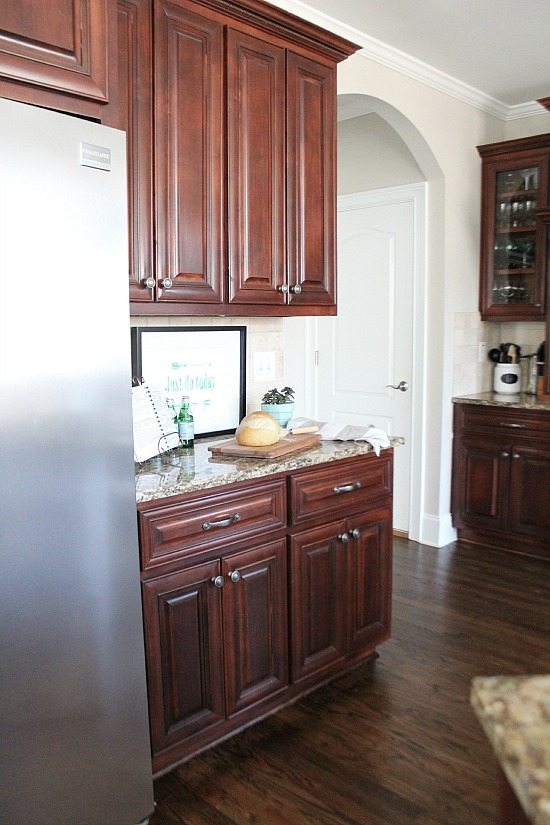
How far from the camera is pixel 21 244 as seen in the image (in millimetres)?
1531

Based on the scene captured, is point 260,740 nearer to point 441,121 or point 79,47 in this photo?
point 79,47

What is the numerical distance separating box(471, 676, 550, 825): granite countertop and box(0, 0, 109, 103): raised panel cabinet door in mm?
1520

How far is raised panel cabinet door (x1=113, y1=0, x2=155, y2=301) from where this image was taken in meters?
2.13

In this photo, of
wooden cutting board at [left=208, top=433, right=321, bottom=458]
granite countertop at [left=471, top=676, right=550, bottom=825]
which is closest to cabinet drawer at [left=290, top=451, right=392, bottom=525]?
wooden cutting board at [left=208, top=433, right=321, bottom=458]

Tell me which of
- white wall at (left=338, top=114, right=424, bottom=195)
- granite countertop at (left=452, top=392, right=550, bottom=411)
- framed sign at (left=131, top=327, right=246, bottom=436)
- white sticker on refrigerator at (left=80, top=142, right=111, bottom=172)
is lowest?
granite countertop at (left=452, top=392, right=550, bottom=411)

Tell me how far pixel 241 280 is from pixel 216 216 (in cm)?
24

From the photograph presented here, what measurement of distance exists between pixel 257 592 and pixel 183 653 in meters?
0.34

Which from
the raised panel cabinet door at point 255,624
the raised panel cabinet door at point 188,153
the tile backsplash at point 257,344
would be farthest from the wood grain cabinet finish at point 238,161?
the raised panel cabinet door at point 255,624

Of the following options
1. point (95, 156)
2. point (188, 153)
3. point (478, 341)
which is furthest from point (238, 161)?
point (478, 341)

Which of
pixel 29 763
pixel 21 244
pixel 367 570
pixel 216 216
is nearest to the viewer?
pixel 21 244

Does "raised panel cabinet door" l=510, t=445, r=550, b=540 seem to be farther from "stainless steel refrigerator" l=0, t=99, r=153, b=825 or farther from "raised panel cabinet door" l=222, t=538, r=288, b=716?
"stainless steel refrigerator" l=0, t=99, r=153, b=825

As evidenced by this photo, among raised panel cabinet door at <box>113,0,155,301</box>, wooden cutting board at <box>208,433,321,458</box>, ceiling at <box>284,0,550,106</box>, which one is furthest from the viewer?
ceiling at <box>284,0,550,106</box>

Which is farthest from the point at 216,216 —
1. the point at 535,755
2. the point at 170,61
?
the point at 535,755

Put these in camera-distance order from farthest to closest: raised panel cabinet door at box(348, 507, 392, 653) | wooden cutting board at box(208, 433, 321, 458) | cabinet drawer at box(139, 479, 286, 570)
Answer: raised panel cabinet door at box(348, 507, 392, 653) → wooden cutting board at box(208, 433, 321, 458) → cabinet drawer at box(139, 479, 286, 570)
